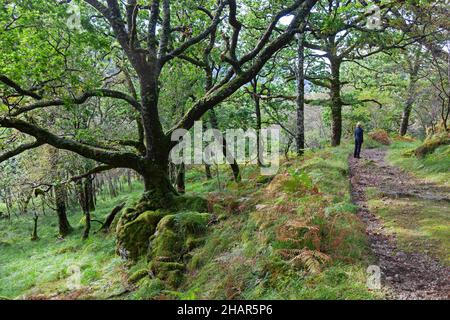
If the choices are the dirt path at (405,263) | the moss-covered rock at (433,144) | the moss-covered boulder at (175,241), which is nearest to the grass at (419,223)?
the dirt path at (405,263)

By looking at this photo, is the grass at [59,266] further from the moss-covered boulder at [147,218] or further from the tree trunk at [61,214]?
the moss-covered boulder at [147,218]

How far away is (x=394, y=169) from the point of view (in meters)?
14.3

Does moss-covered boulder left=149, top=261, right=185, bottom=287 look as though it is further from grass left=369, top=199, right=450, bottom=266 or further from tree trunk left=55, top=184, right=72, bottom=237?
tree trunk left=55, top=184, right=72, bottom=237

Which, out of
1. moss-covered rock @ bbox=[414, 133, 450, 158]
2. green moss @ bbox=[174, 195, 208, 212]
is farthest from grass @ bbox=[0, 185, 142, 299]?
moss-covered rock @ bbox=[414, 133, 450, 158]

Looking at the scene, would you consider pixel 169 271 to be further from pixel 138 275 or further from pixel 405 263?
pixel 405 263

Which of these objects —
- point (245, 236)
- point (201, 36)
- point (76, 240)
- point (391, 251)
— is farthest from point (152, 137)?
point (76, 240)

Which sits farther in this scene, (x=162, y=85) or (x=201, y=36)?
(x=162, y=85)

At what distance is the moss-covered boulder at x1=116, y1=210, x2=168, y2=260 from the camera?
9695 mm

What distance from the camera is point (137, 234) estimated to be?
989 centimetres

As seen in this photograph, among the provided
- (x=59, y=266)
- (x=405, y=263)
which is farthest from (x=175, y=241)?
(x=59, y=266)

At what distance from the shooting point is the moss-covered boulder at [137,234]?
9695 millimetres

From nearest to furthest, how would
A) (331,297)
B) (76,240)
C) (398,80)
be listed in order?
(331,297)
(76,240)
(398,80)
